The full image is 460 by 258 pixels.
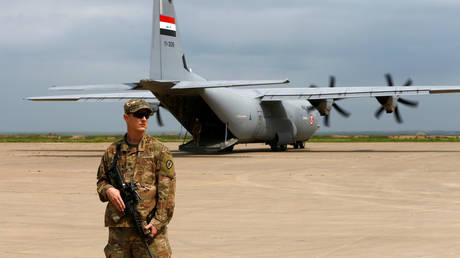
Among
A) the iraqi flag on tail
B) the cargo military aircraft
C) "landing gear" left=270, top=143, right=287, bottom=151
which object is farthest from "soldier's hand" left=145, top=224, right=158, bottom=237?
"landing gear" left=270, top=143, right=287, bottom=151

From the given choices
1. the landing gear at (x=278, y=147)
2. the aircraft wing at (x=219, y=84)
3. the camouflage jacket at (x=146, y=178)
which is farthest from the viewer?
the landing gear at (x=278, y=147)

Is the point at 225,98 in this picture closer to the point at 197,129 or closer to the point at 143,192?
the point at 197,129

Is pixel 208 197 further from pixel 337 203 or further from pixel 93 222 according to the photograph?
pixel 93 222

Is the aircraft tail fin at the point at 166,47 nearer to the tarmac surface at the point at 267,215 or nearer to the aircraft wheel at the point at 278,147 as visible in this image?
the tarmac surface at the point at 267,215

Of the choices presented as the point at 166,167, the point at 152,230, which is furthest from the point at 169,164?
the point at 152,230

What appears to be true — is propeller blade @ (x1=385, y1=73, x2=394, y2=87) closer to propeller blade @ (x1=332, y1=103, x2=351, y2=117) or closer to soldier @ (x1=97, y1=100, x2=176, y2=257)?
propeller blade @ (x1=332, y1=103, x2=351, y2=117)

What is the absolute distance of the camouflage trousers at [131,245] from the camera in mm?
4883

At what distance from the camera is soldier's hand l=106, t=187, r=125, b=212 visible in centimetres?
480

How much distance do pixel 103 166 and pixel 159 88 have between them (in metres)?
22.8

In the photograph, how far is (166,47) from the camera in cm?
2808

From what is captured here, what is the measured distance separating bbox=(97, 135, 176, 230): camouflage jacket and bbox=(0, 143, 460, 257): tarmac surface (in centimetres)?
286

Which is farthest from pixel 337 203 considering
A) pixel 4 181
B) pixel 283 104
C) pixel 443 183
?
pixel 283 104

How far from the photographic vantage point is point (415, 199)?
44.0 feet

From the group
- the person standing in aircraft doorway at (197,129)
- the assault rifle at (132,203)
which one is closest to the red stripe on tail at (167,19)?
the person standing in aircraft doorway at (197,129)
